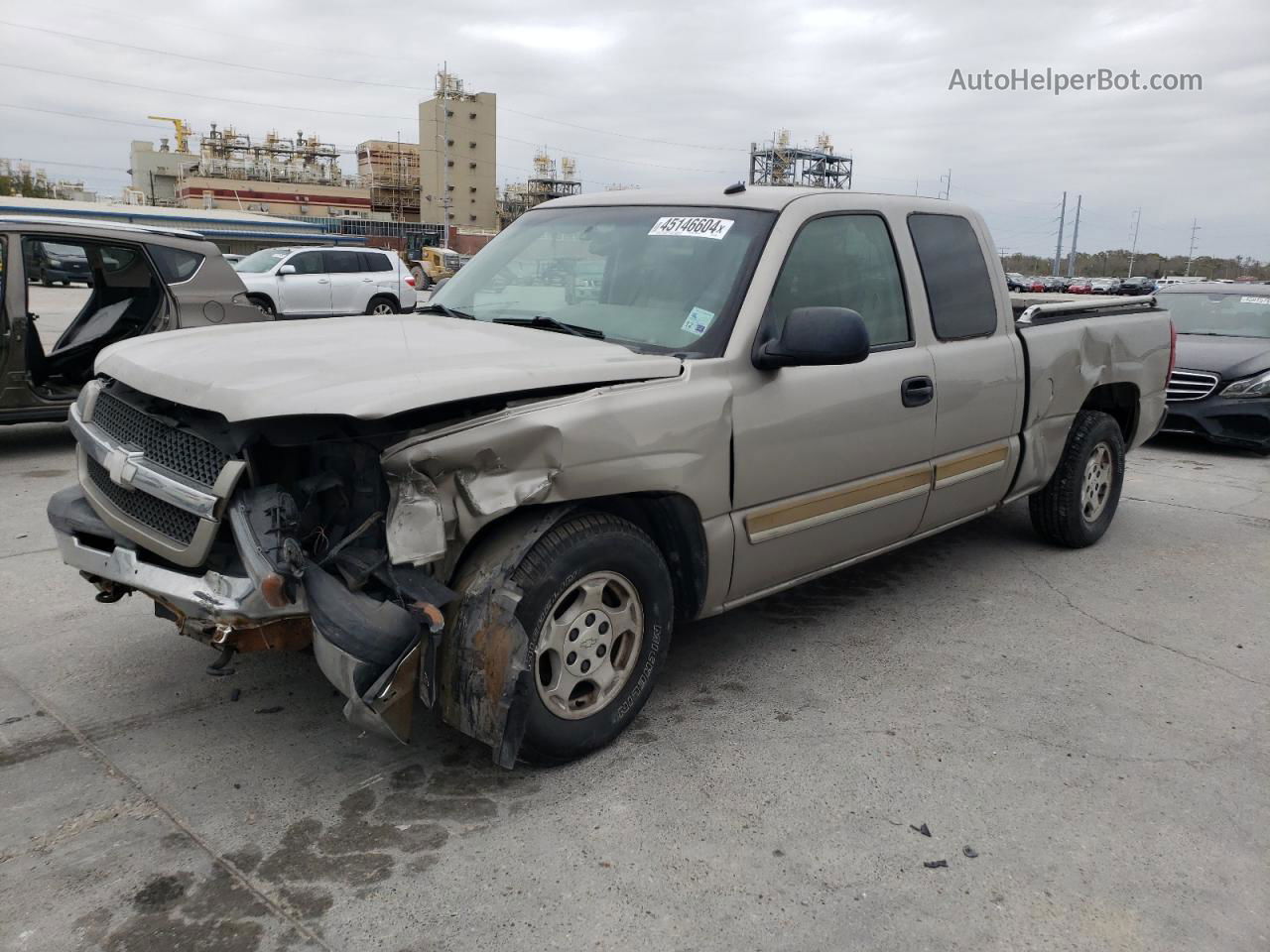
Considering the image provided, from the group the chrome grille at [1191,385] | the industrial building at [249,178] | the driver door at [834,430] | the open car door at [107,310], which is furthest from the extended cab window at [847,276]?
the industrial building at [249,178]

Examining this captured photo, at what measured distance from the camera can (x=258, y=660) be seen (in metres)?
3.85

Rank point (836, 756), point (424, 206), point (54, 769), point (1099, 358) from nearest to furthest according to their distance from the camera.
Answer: point (54, 769), point (836, 756), point (1099, 358), point (424, 206)

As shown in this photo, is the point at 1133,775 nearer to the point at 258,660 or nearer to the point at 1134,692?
the point at 1134,692

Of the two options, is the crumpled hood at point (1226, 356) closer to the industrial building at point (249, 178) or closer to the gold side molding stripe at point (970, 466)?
the gold side molding stripe at point (970, 466)

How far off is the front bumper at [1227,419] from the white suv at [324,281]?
15.0 metres

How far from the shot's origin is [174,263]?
7.78m

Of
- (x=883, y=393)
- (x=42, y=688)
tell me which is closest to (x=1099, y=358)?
(x=883, y=393)

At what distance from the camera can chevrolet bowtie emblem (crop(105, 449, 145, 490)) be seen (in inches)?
116

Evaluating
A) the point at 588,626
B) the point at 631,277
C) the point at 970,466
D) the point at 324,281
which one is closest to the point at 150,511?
the point at 588,626

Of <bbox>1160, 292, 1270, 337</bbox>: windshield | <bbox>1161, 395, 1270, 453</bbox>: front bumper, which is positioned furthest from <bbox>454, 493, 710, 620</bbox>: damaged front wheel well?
<bbox>1160, 292, 1270, 337</bbox>: windshield

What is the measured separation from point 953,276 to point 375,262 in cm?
1915

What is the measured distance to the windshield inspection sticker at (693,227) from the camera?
3736 millimetres

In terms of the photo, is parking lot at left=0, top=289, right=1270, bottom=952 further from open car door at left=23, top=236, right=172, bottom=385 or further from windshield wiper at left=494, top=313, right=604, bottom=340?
open car door at left=23, top=236, right=172, bottom=385

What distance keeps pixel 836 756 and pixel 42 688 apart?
289 centimetres
